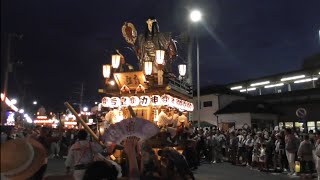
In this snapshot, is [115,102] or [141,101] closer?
[141,101]

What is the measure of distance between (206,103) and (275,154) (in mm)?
24166

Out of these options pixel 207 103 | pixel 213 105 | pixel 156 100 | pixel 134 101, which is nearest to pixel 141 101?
pixel 134 101

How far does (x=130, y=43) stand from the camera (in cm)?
2180

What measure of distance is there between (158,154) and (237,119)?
31558mm

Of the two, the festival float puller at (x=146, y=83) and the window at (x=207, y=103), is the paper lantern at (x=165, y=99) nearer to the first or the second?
the festival float puller at (x=146, y=83)

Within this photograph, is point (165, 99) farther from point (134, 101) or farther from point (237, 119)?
point (237, 119)

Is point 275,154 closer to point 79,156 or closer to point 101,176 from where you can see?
point 79,156

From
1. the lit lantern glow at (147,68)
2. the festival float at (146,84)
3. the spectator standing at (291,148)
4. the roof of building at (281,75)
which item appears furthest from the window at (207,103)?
the spectator standing at (291,148)

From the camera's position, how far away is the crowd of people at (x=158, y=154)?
3338 millimetres

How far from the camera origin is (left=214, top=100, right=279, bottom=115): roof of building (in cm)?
3753

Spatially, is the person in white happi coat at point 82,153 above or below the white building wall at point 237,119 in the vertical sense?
below

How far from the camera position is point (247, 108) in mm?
37594

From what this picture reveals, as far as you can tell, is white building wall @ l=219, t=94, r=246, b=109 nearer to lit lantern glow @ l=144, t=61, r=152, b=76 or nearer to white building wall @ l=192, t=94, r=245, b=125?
white building wall @ l=192, t=94, r=245, b=125

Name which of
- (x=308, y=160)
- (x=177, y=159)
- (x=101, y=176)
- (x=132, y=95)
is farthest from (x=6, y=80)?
(x=132, y=95)
